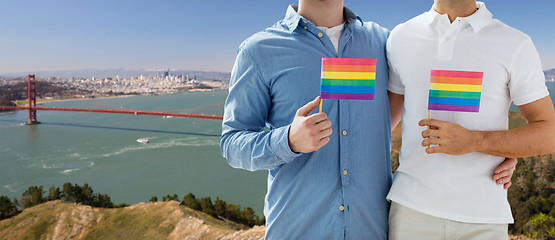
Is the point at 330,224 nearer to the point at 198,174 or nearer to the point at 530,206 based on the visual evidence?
the point at 530,206

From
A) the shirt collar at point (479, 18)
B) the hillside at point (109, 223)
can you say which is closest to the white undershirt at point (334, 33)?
the shirt collar at point (479, 18)

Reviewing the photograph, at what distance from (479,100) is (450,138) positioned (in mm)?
123

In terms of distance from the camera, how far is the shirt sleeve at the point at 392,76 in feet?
3.49

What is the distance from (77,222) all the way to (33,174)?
56.7 feet

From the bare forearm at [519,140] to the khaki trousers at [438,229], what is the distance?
190mm

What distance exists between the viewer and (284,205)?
1038 millimetres

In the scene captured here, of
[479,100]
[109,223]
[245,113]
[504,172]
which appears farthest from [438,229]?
[109,223]

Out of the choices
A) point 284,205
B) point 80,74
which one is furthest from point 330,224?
point 80,74

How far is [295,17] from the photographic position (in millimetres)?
1054

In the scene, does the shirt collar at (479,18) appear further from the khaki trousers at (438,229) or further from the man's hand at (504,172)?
the khaki trousers at (438,229)

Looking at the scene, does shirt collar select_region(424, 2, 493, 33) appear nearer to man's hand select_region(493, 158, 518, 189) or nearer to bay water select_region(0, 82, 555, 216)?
man's hand select_region(493, 158, 518, 189)

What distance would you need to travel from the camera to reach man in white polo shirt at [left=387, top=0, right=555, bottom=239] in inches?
36.1

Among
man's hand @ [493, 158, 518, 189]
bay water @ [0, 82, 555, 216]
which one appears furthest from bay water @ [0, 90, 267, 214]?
man's hand @ [493, 158, 518, 189]

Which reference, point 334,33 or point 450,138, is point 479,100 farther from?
point 334,33
